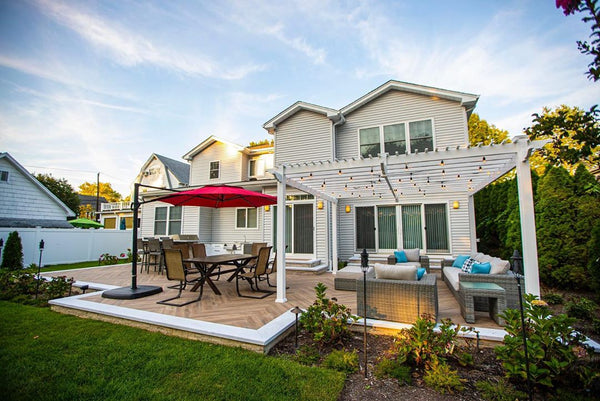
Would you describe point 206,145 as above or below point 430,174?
above

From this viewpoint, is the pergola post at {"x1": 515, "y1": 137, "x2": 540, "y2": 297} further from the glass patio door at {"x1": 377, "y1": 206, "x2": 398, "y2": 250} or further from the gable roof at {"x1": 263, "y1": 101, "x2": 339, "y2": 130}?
the gable roof at {"x1": 263, "y1": 101, "x2": 339, "y2": 130}

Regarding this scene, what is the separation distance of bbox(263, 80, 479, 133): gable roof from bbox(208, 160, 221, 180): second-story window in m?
3.63

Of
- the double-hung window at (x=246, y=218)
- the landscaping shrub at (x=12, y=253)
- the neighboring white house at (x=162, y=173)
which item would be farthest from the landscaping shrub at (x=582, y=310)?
the neighboring white house at (x=162, y=173)

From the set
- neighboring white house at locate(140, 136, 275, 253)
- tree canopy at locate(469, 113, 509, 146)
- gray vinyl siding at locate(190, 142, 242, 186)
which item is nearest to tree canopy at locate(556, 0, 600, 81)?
neighboring white house at locate(140, 136, 275, 253)

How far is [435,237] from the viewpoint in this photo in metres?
9.28

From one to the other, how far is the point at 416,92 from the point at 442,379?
9316 millimetres

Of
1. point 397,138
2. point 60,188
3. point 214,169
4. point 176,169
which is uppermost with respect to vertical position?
point 60,188

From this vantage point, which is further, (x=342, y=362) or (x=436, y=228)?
(x=436, y=228)

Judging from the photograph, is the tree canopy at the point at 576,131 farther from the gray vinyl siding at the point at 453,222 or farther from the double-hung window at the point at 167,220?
the double-hung window at the point at 167,220

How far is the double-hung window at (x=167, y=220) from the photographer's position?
45.1ft

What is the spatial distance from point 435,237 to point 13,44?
401 inches

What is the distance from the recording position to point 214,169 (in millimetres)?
13703

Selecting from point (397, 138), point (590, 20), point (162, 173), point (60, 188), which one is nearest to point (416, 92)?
point (397, 138)

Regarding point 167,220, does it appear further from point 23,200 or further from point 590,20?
point 590,20
